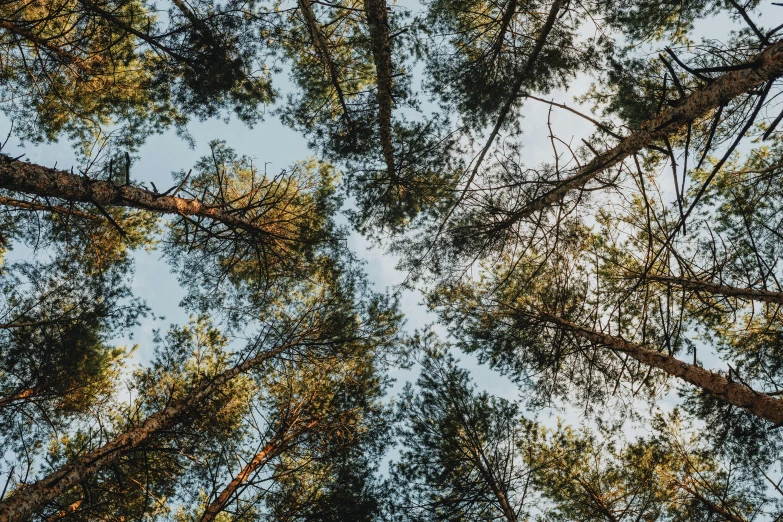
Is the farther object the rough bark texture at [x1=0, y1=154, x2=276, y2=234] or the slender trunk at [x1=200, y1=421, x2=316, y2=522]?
the slender trunk at [x1=200, y1=421, x2=316, y2=522]

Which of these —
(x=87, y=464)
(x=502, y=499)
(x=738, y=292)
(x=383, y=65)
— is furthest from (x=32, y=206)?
(x=738, y=292)

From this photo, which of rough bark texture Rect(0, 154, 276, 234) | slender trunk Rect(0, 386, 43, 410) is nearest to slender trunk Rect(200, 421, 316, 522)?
slender trunk Rect(0, 386, 43, 410)

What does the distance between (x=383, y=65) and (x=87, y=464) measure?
19.6ft

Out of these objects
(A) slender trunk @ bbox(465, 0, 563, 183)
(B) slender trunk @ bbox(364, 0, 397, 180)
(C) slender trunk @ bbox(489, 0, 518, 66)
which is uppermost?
(B) slender trunk @ bbox(364, 0, 397, 180)

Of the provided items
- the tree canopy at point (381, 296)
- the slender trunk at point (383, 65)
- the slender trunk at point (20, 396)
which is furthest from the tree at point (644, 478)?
the slender trunk at point (20, 396)

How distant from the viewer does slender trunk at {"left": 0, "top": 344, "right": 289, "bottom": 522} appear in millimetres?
3766

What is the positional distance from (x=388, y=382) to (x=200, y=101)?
234 inches

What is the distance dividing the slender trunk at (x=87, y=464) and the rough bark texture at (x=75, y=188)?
8.25ft

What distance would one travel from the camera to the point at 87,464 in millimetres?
4270

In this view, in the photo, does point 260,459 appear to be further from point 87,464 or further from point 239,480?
point 87,464

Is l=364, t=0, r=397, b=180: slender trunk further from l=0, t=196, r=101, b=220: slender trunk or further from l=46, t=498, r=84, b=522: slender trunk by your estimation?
l=46, t=498, r=84, b=522: slender trunk

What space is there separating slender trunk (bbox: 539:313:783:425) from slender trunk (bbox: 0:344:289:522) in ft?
16.6

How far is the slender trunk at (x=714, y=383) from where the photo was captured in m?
Answer: 3.96

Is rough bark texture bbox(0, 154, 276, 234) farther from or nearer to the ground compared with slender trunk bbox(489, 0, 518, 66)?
nearer to the ground
